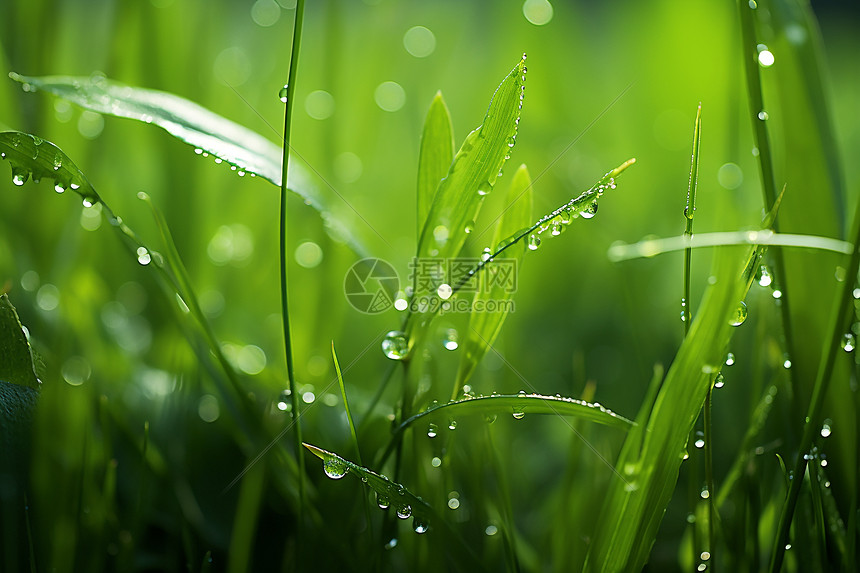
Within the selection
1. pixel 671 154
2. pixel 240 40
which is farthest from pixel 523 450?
pixel 240 40

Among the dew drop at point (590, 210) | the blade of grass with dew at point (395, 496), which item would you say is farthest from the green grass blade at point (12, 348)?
the dew drop at point (590, 210)

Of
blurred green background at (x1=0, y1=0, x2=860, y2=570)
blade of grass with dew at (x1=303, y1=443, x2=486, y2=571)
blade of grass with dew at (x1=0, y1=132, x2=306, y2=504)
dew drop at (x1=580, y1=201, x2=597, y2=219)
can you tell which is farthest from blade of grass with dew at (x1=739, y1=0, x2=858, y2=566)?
blade of grass with dew at (x1=0, y1=132, x2=306, y2=504)

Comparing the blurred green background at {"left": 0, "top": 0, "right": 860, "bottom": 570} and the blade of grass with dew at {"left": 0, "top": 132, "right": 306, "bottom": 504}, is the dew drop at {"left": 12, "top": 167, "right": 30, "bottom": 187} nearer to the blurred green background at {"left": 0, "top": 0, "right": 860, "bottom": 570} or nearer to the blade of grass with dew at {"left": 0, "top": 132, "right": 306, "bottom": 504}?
the blade of grass with dew at {"left": 0, "top": 132, "right": 306, "bottom": 504}

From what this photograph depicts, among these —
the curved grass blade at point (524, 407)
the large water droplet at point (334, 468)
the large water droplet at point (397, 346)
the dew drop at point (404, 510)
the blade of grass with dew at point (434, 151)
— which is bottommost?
the dew drop at point (404, 510)

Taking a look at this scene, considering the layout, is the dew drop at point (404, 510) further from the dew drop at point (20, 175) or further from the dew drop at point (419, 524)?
the dew drop at point (20, 175)

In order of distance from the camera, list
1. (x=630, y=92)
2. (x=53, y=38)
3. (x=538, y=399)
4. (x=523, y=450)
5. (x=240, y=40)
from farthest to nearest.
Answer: (x=240, y=40) → (x=630, y=92) → (x=53, y=38) → (x=523, y=450) → (x=538, y=399)

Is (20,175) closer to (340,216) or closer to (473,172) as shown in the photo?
(473,172)

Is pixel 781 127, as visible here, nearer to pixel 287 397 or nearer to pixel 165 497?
pixel 287 397

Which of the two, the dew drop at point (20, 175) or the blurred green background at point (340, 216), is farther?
the blurred green background at point (340, 216)
